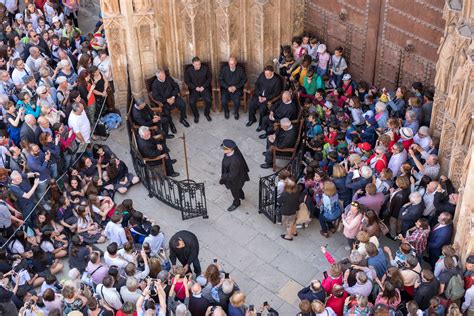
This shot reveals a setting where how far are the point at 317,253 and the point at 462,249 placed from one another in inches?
121

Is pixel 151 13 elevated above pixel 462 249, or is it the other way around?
pixel 151 13

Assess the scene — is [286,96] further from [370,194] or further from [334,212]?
[370,194]

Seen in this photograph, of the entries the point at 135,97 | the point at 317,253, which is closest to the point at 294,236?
the point at 317,253

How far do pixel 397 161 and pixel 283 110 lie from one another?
3243mm

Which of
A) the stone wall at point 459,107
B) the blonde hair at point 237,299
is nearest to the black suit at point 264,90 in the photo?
the stone wall at point 459,107

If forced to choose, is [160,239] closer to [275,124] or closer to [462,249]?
[275,124]

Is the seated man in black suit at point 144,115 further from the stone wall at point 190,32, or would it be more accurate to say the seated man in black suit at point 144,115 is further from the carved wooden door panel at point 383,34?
the carved wooden door panel at point 383,34

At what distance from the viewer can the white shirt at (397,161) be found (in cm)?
1530

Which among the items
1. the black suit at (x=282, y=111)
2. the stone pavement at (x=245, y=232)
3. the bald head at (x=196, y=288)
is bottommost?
the stone pavement at (x=245, y=232)

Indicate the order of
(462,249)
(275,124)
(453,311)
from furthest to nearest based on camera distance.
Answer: (275,124), (462,249), (453,311)

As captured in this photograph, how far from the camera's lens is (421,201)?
47.5 ft

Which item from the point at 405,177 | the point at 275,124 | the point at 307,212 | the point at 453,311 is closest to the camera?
the point at 453,311

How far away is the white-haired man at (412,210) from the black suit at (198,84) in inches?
241

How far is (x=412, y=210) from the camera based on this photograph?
14.4 metres
